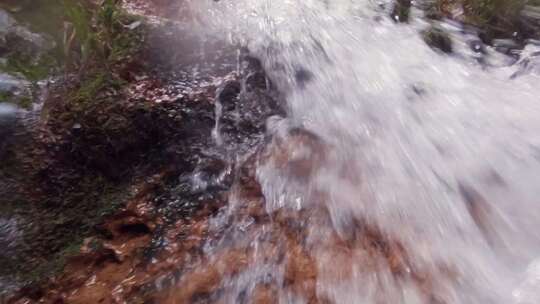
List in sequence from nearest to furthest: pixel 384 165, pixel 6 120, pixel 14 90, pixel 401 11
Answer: pixel 6 120
pixel 14 90
pixel 384 165
pixel 401 11

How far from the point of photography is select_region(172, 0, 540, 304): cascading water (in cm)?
177

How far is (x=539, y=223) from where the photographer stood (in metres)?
1.99

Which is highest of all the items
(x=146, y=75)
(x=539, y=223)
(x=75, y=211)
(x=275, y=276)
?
(x=146, y=75)

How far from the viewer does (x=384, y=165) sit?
7.39 ft

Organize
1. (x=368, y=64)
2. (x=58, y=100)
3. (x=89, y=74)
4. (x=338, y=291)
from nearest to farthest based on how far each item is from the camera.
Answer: (x=338, y=291), (x=58, y=100), (x=89, y=74), (x=368, y=64)

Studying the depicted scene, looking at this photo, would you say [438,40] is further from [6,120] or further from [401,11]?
[6,120]

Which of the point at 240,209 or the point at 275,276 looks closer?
the point at 275,276

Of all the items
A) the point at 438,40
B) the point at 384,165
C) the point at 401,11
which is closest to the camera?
the point at 384,165

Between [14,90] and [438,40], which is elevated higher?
[14,90]

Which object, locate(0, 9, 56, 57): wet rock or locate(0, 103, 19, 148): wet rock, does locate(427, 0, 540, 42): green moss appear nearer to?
locate(0, 9, 56, 57): wet rock

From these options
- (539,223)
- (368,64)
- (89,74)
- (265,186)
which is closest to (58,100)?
(89,74)

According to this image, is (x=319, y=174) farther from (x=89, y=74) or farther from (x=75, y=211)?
(x=89, y=74)

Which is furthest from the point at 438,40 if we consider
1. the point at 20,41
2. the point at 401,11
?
the point at 20,41

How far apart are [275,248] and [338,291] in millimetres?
335
